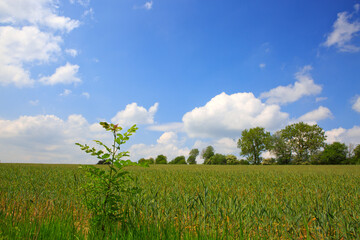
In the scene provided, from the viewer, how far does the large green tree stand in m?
62.5

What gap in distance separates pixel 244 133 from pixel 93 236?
70.1 meters

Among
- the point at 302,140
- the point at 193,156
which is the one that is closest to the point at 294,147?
the point at 302,140

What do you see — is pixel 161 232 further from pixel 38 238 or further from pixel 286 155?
pixel 286 155

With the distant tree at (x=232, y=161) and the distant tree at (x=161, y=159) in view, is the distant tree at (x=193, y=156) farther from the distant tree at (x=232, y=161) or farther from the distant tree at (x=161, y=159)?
the distant tree at (x=232, y=161)

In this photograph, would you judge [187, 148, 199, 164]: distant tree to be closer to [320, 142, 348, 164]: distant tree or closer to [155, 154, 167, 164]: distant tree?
[155, 154, 167, 164]: distant tree

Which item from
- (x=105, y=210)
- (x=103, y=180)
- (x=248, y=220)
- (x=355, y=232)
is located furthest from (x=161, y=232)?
(x=355, y=232)

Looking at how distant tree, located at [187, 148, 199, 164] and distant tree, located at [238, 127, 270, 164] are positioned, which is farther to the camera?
distant tree, located at [187, 148, 199, 164]

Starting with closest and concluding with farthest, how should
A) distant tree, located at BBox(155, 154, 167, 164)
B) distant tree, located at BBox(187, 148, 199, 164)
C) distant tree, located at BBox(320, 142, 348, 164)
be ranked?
distant tree, located at BBox(320, 142, 348, 164) → distant tree, located at BBox(155, 154, 167, 164) → distant tree, located at BBox(187, 148, 199, 164)

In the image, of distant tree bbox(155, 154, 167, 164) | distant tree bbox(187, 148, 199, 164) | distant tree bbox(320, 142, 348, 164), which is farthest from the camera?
distant tree bbox(187, 148, 199, 164)

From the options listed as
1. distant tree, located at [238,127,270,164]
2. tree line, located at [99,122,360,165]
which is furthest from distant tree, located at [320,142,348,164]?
distant tree, located at [238,127,270,164]

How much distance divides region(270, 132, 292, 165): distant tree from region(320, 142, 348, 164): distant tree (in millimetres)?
9140

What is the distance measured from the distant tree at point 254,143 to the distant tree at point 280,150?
2.86 m

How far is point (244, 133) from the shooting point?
Result: 6912 cm

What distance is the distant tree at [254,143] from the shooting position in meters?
65.9
